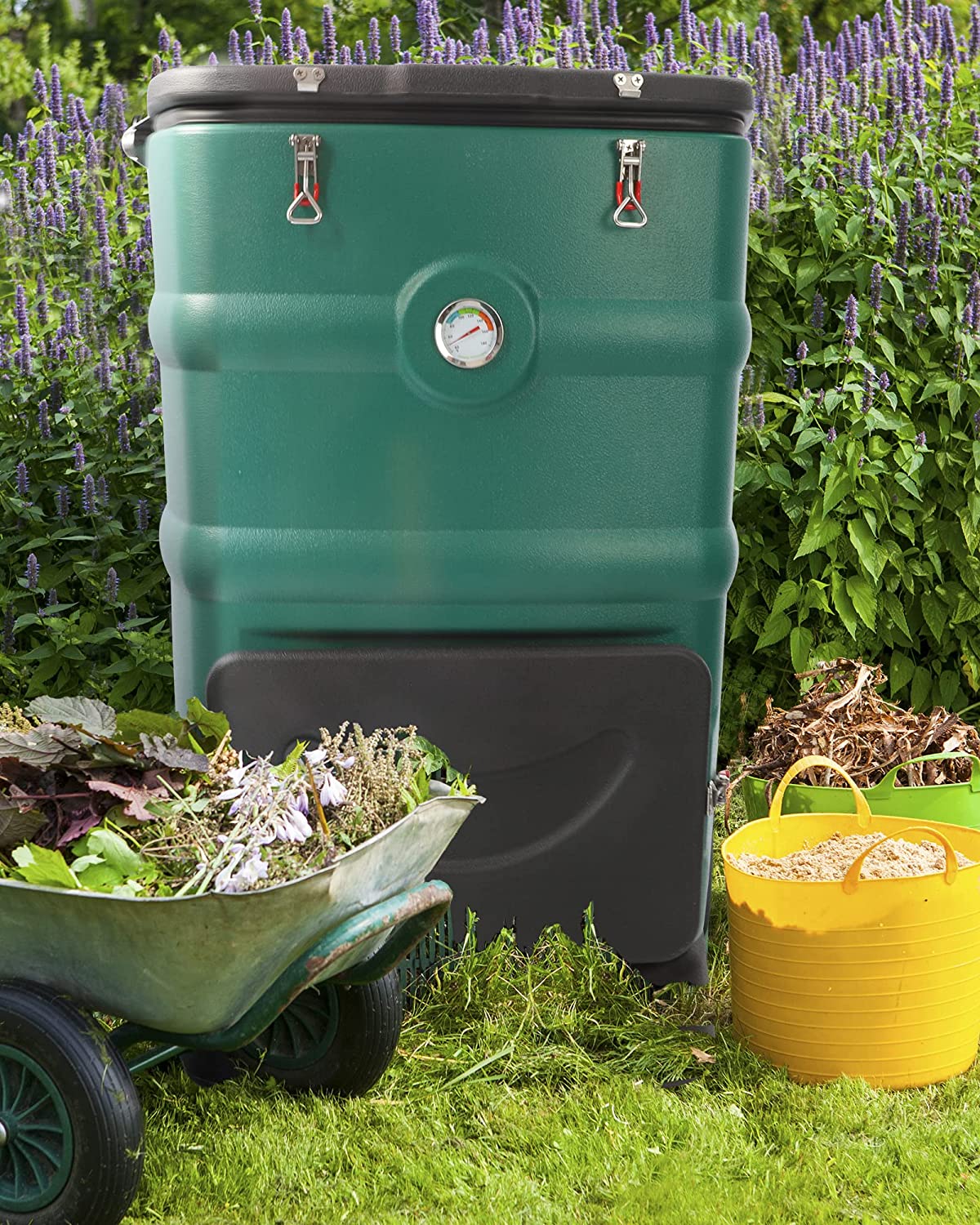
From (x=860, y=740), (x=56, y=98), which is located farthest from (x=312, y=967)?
(x=56, y=98)

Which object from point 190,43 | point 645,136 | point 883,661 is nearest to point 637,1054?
point 645,136

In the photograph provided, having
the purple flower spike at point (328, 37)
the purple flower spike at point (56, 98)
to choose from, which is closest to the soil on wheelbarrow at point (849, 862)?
the purple flower spike at point (328, 37)

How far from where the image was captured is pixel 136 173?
4.38m

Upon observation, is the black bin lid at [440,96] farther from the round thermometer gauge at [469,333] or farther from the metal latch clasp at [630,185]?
the round thermometer gauge at [469,333]

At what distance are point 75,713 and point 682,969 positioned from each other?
1303mm

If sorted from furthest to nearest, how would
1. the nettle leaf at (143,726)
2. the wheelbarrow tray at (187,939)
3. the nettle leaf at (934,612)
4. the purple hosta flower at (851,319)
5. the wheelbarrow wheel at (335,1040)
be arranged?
the nettle leaf at (934,612), the purple hosta flower at (851,319), the wheelbarrow wheel at (335,1040), the nettle leaf at (143,726), the wheelbarrow tray at (187,939)

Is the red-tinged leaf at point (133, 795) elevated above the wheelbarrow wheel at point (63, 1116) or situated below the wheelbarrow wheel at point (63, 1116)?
above

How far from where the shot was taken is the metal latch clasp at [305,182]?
2.55m

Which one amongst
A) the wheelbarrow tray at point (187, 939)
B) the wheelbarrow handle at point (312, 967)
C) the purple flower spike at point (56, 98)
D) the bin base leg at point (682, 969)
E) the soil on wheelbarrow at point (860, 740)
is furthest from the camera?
the purple flower spike at point (56, 98)

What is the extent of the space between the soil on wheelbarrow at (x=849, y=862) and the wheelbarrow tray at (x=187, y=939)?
2.46ft

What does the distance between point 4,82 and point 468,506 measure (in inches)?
392

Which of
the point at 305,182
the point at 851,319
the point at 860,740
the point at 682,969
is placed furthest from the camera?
the point at 851,319

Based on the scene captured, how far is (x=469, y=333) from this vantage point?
2.63 meters

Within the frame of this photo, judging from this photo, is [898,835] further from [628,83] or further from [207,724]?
[628,83]
